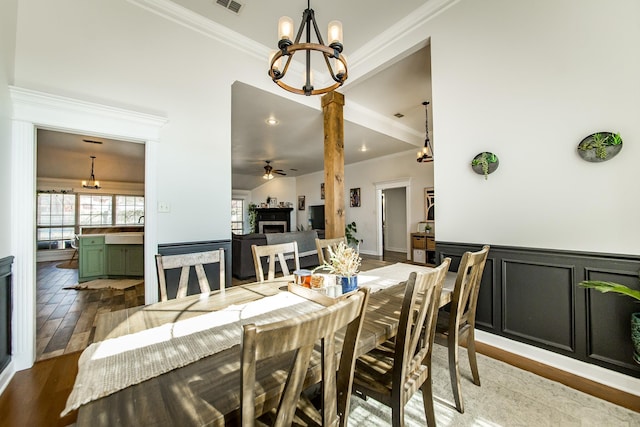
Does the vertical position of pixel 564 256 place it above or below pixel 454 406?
above

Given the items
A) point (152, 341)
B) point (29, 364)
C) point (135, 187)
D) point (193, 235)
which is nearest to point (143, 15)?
point (193, 235)

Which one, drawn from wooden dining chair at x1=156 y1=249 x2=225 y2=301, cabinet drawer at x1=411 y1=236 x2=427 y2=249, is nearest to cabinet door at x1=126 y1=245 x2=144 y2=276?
wooden dining chair at x1=156 y1=249 x2=225 y2=301

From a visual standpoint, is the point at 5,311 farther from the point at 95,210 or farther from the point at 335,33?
the point at 95,210

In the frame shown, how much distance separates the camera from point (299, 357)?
2.08ft

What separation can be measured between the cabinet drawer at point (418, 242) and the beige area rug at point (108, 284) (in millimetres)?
5951

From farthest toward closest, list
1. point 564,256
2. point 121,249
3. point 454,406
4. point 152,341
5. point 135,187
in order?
point 135,187 → point 121,249 → point 564,256 → point 454,406 → point 152,341

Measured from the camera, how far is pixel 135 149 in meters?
5.21

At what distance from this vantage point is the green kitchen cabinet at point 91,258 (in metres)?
4.83

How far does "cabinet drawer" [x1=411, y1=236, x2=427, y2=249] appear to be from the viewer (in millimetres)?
6100

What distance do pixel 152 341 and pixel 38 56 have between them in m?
2.57

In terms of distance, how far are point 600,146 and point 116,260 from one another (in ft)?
22.6

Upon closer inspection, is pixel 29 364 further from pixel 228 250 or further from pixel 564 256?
pixel 564 256

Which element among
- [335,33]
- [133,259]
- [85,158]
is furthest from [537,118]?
[85,158]

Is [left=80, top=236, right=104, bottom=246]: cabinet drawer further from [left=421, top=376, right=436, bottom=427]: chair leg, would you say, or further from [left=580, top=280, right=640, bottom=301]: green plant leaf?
[left=580, top=280, right=640, bottom=301]: green plant leaf
